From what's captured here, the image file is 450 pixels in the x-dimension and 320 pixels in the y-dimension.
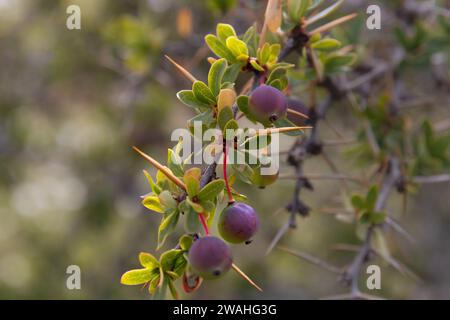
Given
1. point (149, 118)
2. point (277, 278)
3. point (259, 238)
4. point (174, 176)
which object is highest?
point (149, 118)

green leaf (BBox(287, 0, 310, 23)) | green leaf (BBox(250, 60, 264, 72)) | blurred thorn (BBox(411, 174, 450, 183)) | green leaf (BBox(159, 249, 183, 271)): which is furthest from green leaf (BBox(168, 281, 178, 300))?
blurred thorn (BBox(411, 174, 450, 183))

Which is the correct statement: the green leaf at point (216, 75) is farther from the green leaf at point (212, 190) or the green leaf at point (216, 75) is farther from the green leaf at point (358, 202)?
the green leaf at point (358, 202)

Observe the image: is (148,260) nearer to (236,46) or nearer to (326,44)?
(236,46)

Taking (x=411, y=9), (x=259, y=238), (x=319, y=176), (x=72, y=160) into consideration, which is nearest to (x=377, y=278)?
(x=319, y=176)

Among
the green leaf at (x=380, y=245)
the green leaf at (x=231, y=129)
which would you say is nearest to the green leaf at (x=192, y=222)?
the green leaf at (x=231, y=129)

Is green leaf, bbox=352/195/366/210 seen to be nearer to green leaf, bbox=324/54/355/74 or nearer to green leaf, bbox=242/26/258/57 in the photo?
green leaf, bbox=324/54/355/74
